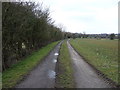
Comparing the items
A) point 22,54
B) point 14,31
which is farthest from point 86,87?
point 22,54

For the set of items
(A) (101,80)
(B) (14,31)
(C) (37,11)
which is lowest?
(A) (101,80)

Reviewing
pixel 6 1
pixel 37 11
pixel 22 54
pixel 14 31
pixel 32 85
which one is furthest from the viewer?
pixel 37 11

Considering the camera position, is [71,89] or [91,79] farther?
[91,79]

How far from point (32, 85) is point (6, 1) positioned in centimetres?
722

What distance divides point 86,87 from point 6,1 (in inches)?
342

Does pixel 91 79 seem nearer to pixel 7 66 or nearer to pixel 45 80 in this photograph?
pixel 45 80

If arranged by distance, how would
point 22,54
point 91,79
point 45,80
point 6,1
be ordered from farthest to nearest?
point 22,54, point 6,1, point 91,79, point 45,80

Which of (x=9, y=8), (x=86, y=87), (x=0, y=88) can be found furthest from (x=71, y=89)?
(x=9, y=8)

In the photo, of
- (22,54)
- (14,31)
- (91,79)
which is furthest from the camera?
(22,54)

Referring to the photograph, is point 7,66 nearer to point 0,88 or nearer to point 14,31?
point 14,31

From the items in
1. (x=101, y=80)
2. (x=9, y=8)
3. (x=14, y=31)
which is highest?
(x=9, y=8)

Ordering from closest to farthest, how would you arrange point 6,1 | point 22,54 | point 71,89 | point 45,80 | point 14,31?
point 71,89
point 45,80
point 6,1
point 14,31
point 22,54

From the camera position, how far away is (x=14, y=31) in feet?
47.6

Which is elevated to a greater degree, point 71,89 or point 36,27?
point 36,27
